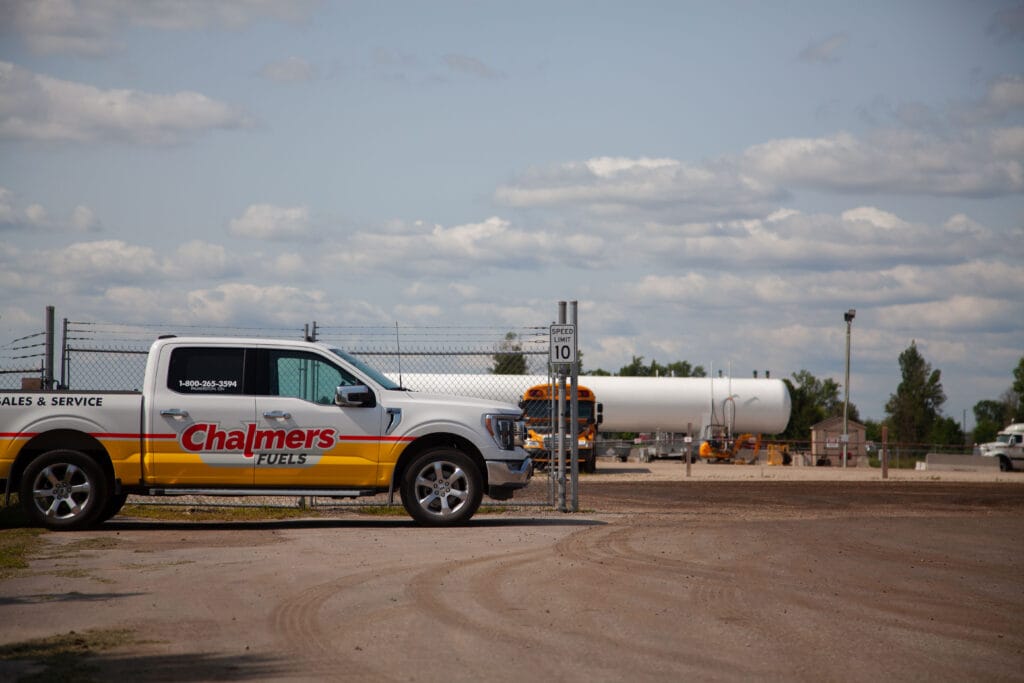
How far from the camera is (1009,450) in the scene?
5419cm

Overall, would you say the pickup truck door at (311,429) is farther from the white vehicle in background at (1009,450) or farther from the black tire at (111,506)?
the white vehicle in background at (1009,450)

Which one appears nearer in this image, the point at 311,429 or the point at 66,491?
the point at 66,491

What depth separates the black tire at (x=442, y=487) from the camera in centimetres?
1463

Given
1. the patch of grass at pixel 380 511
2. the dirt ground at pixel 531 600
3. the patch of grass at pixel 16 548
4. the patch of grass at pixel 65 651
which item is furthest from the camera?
the patch of grass at pixel 380 511

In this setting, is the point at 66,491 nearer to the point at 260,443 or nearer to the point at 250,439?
the point at 250,439

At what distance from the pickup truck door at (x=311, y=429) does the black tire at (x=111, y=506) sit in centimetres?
179

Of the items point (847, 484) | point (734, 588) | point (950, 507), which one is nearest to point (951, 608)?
point (734, 588)

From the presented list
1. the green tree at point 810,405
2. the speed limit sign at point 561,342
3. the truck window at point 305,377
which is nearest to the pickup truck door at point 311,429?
the truck window at point 305,377

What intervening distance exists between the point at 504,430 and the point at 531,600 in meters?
6.10

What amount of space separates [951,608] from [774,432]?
45.2m

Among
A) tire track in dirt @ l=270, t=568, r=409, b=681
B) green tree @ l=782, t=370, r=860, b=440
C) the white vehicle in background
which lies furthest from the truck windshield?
green tree @ l=782, t=370, r=860, b=440

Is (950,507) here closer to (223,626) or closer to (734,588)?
(734,588)

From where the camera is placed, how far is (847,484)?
2927 centimetres

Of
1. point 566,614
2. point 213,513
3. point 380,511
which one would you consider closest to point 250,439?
point 213,513
